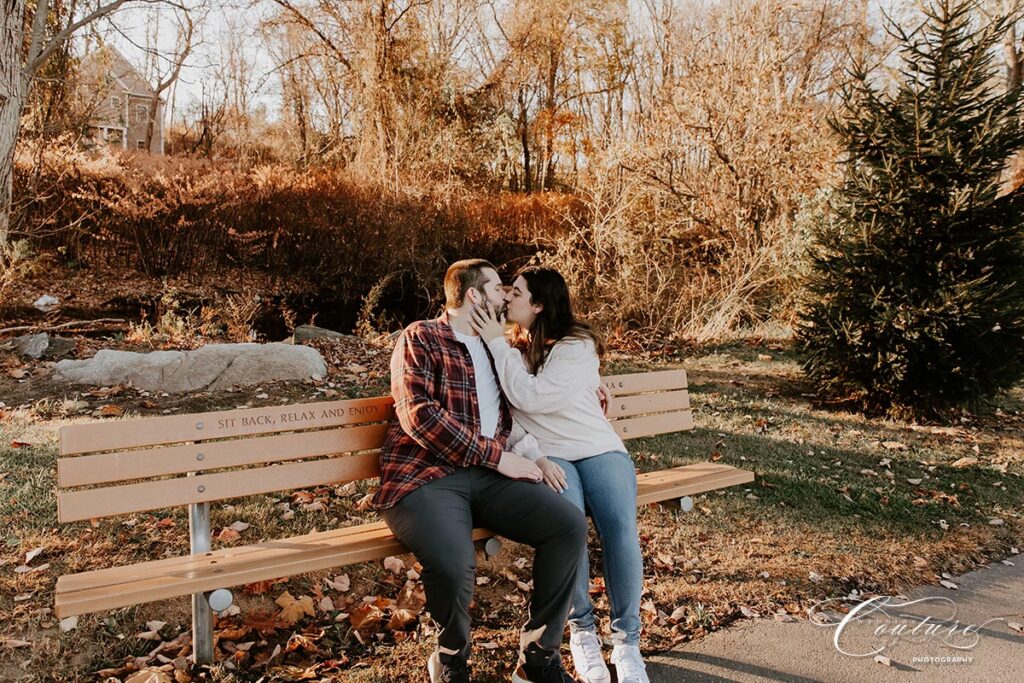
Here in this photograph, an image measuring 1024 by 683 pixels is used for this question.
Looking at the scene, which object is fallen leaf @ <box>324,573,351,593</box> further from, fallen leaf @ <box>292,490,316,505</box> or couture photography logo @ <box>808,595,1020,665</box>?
couture photography logo @ <box>808,595,1020,665</box>

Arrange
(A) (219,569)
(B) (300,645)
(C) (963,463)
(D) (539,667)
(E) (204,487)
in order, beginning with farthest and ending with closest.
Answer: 1. (C) (963,463)
2. (B) (300,645)
3. (E) (204,487)
4. (D) (539,667)
5. (A) (219,569)

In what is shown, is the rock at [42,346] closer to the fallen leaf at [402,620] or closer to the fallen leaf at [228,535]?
the fallen leaf at [228,535]

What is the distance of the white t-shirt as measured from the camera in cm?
335

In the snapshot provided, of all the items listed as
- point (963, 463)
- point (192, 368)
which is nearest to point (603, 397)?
point (963, 463)

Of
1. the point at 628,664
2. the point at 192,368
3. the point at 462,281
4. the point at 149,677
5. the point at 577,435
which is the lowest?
the point at 628,664

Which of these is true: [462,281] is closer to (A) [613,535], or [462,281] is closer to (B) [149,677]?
(A) [613,535]

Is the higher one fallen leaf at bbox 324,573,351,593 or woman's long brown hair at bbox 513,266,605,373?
woman's long brown hair at bbox 513,266,605,373

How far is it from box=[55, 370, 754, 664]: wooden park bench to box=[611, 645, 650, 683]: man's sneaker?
24.6 inches

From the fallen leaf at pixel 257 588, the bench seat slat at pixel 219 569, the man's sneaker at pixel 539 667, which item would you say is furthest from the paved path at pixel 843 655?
the fallen leaf at pixel 257 588

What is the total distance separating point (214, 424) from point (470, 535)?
1.12 meters

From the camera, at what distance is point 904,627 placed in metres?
3.46

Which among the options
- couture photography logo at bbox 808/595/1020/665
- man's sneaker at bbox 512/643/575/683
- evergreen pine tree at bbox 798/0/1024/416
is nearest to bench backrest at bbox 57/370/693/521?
man's sneaker at bbox 512/643/575/683

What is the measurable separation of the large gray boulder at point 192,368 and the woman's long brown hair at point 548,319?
12.1ft

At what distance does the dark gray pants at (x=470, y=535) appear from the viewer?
276 centimetres
